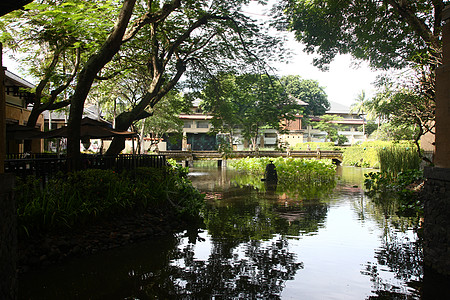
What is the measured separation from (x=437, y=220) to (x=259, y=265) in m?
2.97

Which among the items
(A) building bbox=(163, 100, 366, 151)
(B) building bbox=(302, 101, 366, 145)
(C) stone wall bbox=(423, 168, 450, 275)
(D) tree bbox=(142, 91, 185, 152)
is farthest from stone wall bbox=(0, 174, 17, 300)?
(B) building bbox=(302, 101, 366, 145)

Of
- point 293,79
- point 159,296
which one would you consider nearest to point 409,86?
point 159,296

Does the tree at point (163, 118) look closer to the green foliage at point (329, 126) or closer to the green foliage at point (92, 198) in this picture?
the green foliage at point (92, 198)

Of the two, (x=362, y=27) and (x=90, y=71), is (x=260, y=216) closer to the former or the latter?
(x=90, y=71)

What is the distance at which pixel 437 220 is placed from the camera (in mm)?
5422

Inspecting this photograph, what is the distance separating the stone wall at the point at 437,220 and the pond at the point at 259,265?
0.36m

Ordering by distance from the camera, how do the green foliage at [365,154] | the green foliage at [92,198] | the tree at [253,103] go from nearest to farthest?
the green foliage at [92,198], the tree at [253,103], the green foliage at [365,154]

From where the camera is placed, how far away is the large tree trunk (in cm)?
806

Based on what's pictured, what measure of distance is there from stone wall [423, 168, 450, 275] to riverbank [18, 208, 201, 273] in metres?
5.51

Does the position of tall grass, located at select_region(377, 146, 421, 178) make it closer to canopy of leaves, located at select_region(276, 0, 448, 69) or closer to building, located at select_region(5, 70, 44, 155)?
canopy of leaves, located at select_region(276, 0, 448, 69)

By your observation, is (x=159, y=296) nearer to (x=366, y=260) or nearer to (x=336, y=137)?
(x=366, y=260)

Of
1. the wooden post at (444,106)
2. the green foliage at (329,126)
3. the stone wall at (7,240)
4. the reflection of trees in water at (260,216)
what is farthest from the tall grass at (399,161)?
the green foliage at (329,126)

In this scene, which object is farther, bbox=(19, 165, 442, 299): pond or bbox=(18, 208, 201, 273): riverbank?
bbox=(18, 208, 201, 273): riverbank

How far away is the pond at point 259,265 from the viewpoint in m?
5.02
